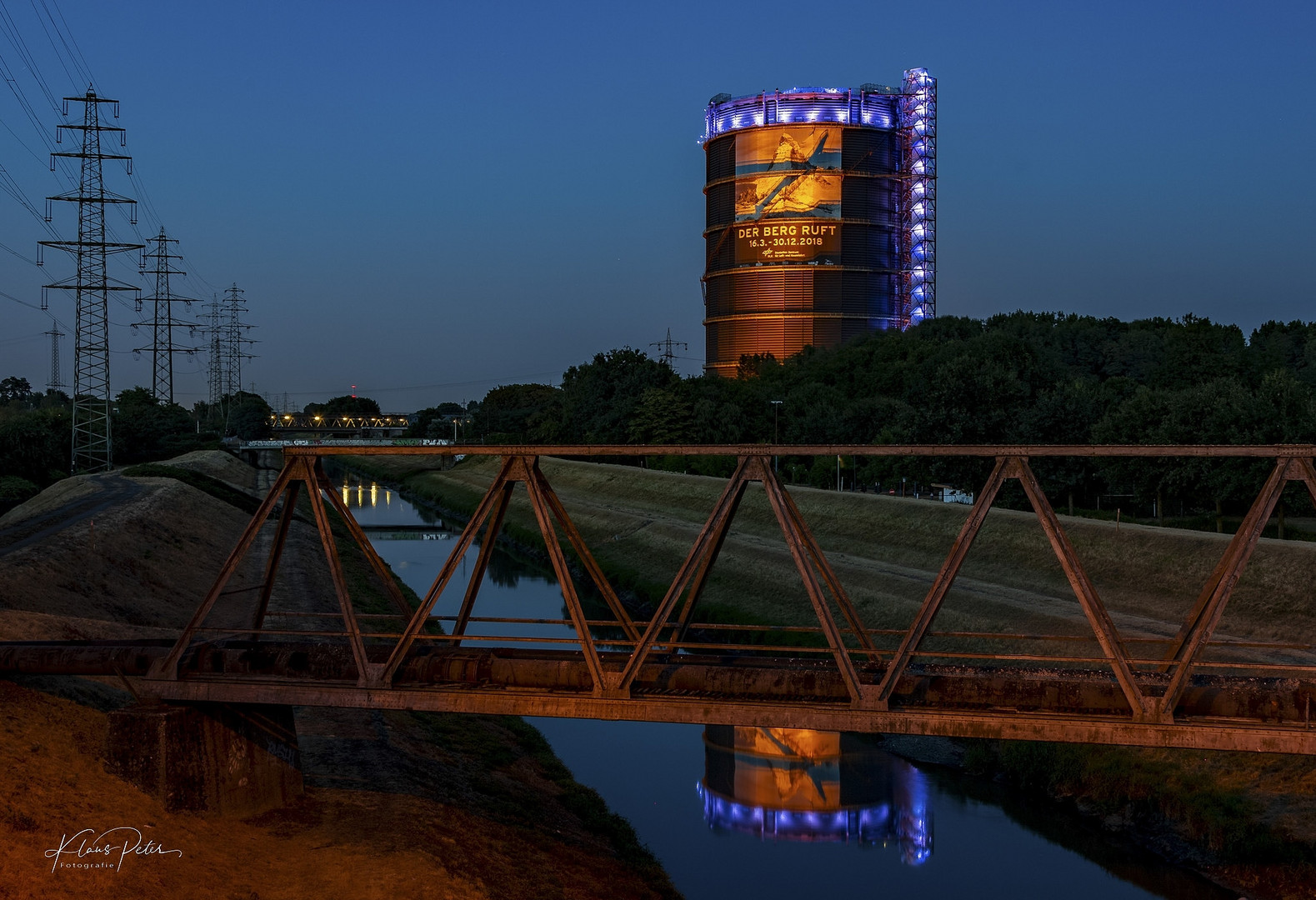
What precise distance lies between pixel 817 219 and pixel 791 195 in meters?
5.65

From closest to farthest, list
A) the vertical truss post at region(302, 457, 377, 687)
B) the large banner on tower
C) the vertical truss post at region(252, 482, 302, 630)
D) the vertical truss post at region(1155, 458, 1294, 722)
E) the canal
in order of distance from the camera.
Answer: the vertical truss post at region(1155, 458, 1294, 722) → the vertical truss post at region(302, 457, 377, 687) → the vertical truss post at region(252, 482, 302, 630) → the canal → the large banner on tower

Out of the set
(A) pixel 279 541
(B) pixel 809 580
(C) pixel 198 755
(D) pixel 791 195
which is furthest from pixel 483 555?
(D) pixel 791 195

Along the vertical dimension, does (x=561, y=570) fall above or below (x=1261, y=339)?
below

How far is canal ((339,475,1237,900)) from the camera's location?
90.9 feet

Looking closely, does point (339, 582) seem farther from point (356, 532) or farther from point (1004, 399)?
point (1004, 399)

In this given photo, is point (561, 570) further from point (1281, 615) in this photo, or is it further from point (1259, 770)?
point (1281, 615)

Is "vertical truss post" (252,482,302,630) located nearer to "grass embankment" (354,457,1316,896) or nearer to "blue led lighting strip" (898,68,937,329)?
"grass embankment" (354,457,1316,896)

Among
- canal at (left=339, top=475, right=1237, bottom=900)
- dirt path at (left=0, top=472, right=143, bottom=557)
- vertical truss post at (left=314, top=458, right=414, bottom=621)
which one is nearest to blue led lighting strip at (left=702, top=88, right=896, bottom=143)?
dirt path at (left=0, top=472, right=143, bottom=557)

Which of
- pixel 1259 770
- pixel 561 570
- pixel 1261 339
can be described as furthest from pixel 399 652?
pixel 1261 339

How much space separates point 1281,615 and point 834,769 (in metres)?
19.5

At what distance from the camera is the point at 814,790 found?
34.0 metres

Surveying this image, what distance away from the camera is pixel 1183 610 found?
46.8 m

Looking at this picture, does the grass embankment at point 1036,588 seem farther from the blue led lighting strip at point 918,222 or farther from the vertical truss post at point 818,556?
the blue led lighting strip at point 918,222

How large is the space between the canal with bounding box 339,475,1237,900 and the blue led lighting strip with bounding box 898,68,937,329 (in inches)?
6160
